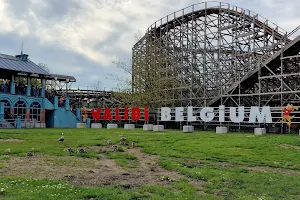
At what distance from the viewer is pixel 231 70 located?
38.5m

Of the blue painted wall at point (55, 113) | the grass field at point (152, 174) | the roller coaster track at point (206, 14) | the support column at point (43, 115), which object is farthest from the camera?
the support column at point (43, 115)

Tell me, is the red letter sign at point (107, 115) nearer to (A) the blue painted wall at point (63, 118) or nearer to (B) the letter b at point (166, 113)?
(A) the blue painted wall at point (63, 118)

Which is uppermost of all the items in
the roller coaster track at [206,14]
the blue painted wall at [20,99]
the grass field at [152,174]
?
the roller coaster track at [206,14]

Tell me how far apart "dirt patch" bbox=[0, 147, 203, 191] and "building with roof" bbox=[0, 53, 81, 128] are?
27.1m

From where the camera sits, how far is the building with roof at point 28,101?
1574 inches

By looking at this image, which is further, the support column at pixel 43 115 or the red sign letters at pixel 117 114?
the support column at pixel 43 115

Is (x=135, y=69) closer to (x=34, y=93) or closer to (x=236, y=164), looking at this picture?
(x=34, y=93)

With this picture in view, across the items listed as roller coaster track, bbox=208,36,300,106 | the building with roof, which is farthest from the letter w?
roller coaster track, bbox=208,36,300,106

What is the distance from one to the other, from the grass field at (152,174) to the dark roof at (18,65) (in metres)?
27.2

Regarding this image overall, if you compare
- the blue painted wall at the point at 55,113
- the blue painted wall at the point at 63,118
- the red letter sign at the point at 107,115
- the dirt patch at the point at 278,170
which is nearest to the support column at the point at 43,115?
the blue painted wall at the point at 55,113

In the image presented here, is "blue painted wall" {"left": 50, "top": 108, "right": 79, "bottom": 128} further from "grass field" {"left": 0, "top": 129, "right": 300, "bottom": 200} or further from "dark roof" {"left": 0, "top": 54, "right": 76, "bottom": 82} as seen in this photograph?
"grass field" {"left": 0, "top": 129, "right": 300, "bottom": 200}

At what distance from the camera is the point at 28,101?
139 ft

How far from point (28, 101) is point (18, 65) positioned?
4.57 m

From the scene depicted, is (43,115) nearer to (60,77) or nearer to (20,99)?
(20,99)
